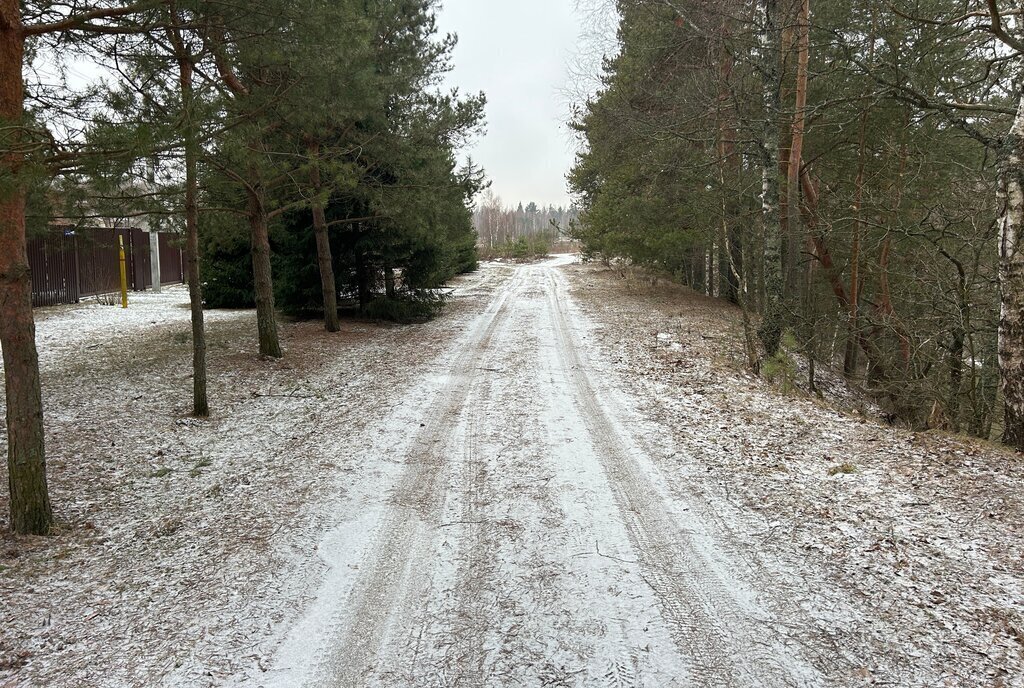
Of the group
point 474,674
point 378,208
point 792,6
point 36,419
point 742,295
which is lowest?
point 474,674

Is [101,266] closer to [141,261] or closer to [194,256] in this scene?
[141,261]

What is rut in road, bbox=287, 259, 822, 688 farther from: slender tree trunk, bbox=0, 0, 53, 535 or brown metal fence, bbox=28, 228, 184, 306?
brown metal fence, bbox=28, 228, 184, 306

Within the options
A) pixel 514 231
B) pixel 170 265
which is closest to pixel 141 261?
pixel 170 265

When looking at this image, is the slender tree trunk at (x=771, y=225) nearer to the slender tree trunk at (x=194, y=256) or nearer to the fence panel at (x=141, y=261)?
the slender tree trunk at (x=194, y=256)

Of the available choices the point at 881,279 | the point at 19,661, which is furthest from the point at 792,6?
the point at 19,661

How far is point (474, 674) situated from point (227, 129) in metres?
5.94

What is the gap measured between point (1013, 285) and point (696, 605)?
477 centimetres

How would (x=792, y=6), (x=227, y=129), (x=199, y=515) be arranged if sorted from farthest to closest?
1. (x=792, y=6)
2. (x=227, y=129)
3. (x=199, y=515)

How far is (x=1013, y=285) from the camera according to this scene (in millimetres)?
5914

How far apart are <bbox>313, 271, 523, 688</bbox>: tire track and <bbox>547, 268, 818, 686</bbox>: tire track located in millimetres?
1536

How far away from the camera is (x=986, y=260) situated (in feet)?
28.7

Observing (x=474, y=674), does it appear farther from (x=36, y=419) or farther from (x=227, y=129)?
(x=227, y=129)

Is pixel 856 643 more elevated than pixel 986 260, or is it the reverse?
pixel 986 260

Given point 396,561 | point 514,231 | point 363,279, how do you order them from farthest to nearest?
point 514,231
point 363,279
point 396,561
